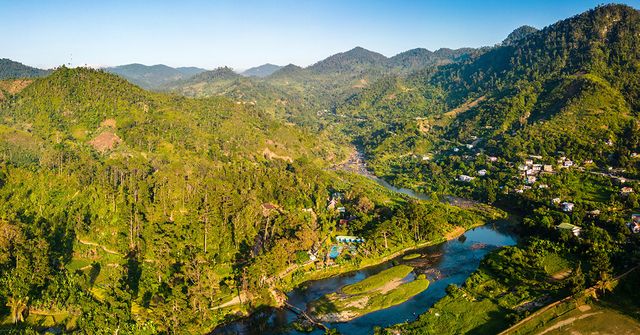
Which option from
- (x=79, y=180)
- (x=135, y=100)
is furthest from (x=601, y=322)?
(x=135, y=100)

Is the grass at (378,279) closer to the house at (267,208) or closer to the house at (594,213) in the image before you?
the house at (267,208)

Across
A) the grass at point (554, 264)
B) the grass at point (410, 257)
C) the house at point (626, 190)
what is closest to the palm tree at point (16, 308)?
the grass at point (410, 257)

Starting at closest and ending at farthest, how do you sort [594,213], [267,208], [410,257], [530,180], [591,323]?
[591,323] → [410,257] → [594,213] → [267,208] → [530,180]

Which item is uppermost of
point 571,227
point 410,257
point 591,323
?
point 571,227

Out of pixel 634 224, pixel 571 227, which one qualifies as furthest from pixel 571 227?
pixel 634 224

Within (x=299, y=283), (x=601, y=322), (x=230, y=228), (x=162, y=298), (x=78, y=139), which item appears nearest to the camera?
(x=601, y=322)

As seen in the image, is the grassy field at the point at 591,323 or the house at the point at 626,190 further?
the house at the point at 626,190

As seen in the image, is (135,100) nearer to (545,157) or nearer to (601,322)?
(545,157)

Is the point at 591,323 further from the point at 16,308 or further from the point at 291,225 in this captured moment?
the point at 16,308
